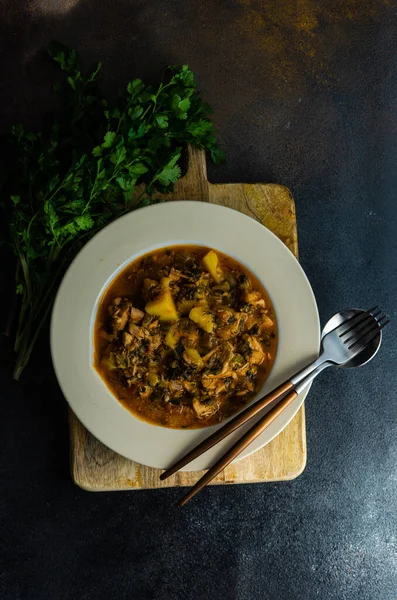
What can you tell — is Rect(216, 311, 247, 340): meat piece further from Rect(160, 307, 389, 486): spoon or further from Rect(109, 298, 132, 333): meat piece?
Rect(109, 298, 132, 333): meat piece

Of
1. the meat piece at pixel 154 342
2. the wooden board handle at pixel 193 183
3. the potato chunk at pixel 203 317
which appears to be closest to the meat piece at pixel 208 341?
the potato chunk at pixel 203 317

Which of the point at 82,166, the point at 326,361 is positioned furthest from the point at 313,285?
the point at 82,166

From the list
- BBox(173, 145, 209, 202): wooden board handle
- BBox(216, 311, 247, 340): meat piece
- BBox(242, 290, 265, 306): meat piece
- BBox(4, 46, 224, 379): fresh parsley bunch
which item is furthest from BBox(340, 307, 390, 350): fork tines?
BBox(4, 46, 224, 379): fresh parsley bunch

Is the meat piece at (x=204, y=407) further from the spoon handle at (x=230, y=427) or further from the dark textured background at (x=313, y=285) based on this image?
the dark textured background at (x=313, y=285)

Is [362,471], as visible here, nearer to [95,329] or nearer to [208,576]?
[208,576]

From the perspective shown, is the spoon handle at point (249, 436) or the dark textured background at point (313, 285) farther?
the dark textured background at point (313, 285)

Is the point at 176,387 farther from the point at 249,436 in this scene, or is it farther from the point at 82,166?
the point at 82,166
